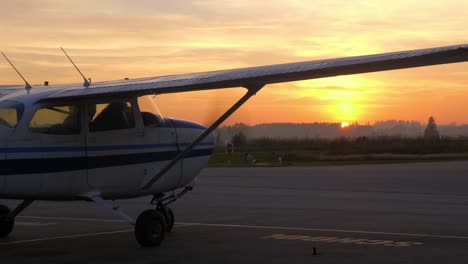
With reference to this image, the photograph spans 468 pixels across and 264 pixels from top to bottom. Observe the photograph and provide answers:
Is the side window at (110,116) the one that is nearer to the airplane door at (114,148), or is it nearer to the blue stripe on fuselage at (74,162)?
the airplane door at (114,148)

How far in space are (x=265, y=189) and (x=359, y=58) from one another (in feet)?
53.9

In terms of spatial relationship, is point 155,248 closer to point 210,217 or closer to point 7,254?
point 7,254

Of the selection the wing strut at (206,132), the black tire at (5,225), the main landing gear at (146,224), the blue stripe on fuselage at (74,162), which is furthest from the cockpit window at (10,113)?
the black tire at (5,225)

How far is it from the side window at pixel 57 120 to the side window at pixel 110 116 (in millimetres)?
252

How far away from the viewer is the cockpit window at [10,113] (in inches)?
483

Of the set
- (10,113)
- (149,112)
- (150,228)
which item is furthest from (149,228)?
(10,113)

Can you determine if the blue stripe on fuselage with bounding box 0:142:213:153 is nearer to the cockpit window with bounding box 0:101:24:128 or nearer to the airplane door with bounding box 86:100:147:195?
the airplane door with bounding box 86:100:147:195

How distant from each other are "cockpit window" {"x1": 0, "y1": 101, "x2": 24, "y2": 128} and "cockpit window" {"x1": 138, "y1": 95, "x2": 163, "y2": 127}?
212cm

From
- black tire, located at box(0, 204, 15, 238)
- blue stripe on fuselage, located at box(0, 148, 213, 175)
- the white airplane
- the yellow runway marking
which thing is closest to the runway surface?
the yellow runway marking

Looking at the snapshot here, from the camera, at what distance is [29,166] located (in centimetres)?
1224

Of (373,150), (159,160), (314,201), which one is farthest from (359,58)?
(373,150)

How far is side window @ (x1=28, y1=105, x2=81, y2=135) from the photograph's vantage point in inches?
492

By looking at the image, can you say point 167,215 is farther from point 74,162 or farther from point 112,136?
point 74,162

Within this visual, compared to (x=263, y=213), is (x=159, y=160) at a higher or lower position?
higher
